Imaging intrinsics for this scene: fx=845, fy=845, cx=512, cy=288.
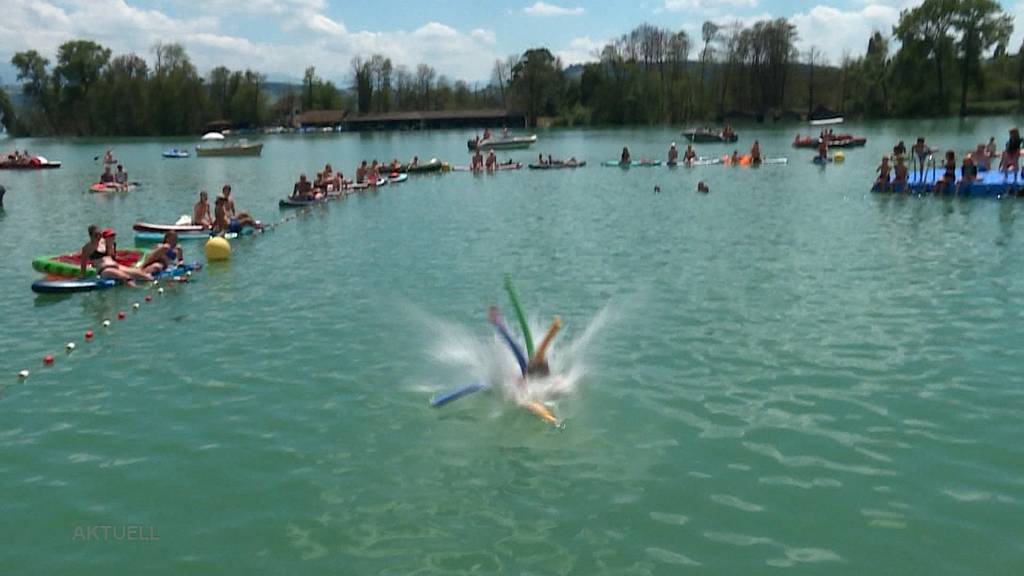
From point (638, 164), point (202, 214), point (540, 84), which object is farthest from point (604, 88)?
point (202, 214)

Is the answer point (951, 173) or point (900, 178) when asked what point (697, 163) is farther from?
point (951, 173)

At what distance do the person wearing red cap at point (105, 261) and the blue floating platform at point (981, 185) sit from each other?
25.4m

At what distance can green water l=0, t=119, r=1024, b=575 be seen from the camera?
7.46m

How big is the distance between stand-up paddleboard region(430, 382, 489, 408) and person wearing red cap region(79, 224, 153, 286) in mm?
10323

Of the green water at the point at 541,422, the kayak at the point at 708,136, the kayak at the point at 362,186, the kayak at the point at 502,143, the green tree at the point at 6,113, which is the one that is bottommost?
the green water at the point at 541,422

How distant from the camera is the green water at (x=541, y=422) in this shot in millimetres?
7461

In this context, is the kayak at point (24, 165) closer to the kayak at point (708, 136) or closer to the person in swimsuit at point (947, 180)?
the kayak at point (708, 136)

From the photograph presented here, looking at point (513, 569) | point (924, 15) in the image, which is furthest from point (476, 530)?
point (924, 15)

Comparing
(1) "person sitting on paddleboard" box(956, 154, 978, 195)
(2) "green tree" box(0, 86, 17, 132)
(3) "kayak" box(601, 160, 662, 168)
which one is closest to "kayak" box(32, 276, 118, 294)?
(1) "person sitting on paddleboard" box(956, 154, 978, 195)

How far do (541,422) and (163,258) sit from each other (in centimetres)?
1260

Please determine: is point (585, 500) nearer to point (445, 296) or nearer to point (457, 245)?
point (445, 296)

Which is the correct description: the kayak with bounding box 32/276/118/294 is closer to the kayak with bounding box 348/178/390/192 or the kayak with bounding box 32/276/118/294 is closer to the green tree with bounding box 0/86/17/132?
the kayak with bounding box 348/178/390/192

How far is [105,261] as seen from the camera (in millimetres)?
18156

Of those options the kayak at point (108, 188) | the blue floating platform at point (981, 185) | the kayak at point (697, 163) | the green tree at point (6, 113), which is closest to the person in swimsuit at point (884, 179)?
the blue floating platform at point (981, 185)
